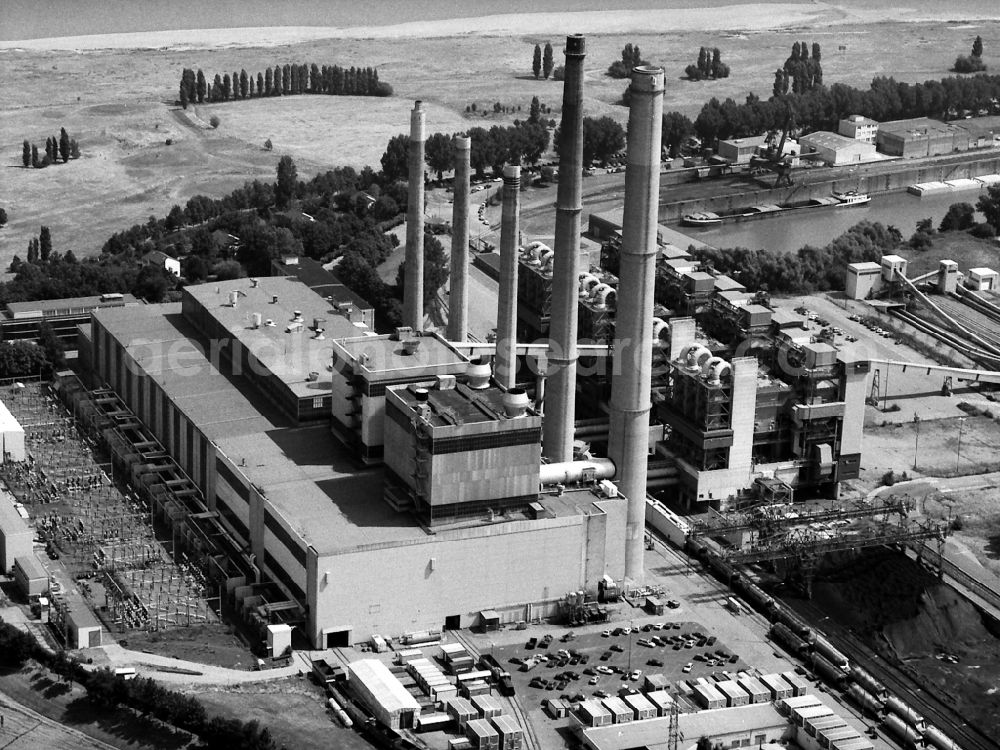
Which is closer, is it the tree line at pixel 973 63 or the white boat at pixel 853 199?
the white boat at pixel 853 199

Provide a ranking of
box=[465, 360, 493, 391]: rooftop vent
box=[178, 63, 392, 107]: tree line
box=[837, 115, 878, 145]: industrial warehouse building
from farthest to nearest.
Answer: box=[178, 63, 392, 107]: tree line → box=[837, 115, 878, 145]: industrial warehouse building → box=[465, 360, 493, 391]: rooftop vent

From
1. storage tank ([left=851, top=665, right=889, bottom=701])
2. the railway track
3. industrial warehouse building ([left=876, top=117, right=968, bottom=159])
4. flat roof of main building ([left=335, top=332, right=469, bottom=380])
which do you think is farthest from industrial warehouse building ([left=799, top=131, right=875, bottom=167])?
storage tank ([left=851, top=665, right=889, bottom=701])

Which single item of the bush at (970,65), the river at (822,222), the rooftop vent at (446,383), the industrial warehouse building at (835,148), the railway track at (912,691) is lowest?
the railway track at (912,691)

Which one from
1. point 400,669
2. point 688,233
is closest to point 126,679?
point 400,669

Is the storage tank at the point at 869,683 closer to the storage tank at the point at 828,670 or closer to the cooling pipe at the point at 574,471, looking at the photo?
the storage tank at the point at 828,670

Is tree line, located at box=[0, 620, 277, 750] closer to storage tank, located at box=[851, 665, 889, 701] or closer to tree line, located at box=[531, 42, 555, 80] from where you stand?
storage tank, located at box=[851, 665, 889, 701]

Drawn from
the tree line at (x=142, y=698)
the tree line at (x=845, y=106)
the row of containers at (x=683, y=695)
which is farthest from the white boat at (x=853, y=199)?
the tree line at (x=142, y=698)

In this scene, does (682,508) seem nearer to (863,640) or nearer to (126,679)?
(863,640)
